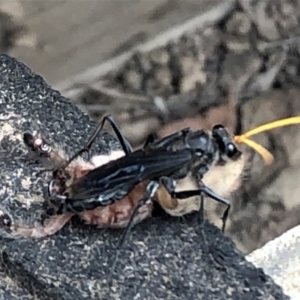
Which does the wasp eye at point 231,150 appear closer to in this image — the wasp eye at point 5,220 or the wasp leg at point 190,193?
the wasp leg at point 190,193

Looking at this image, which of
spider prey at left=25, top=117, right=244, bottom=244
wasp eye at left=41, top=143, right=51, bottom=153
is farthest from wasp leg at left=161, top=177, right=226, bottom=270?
wasp eye at left=41, top=143, right=51, bottom=153

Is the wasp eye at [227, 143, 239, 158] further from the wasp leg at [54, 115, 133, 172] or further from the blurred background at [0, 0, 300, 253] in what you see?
the blurred background at [0, 0, 300, 253]

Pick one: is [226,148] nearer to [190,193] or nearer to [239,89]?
[190,193]

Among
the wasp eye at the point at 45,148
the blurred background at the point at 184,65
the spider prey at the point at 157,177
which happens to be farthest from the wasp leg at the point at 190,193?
the blurred background at the point at 184,65

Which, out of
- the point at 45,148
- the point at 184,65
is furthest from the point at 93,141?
the point at 184,65

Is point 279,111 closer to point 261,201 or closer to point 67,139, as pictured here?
point 261,201

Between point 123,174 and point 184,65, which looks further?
point 184,65
